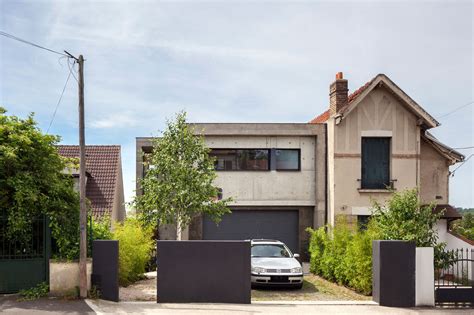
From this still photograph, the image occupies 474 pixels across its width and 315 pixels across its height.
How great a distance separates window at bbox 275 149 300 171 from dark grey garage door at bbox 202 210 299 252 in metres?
1.95

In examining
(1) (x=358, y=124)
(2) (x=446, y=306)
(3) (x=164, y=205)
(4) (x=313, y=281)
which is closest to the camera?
(2) (x=446, y=306)

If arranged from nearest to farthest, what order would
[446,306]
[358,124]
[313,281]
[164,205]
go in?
1. [446,306]
2. [313,281]
3. [164,205]
4. [358,124]

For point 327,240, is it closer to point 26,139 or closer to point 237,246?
point 237,246

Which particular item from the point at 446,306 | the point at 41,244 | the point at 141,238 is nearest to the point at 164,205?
the point at 141,238

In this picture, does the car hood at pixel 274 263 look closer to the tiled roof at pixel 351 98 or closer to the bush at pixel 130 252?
the bush at pixel 130 252

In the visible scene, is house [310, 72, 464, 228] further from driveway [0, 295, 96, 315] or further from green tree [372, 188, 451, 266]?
driveway [0, 295, 96, 315]

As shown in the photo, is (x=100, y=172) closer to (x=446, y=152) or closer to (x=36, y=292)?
(x=36, y=292)

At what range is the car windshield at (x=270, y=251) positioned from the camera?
16375mm

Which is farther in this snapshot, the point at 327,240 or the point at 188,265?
the point at 327,240

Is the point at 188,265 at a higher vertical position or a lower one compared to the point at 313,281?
higher

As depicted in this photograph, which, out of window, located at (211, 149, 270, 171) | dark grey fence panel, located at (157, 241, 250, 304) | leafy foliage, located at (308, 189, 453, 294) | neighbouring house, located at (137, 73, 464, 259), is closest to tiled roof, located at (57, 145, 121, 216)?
neighbouring house, located at (137, 73, 464, 259)

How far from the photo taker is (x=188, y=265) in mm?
12297

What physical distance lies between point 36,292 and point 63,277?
29.5 inches

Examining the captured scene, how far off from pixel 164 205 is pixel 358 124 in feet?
28.3
